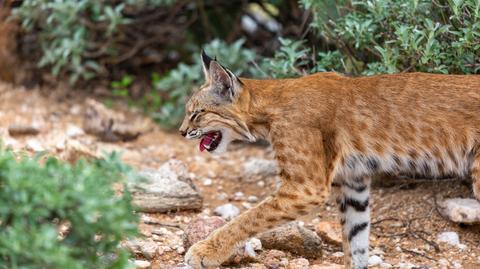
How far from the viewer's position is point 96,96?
10719 mm

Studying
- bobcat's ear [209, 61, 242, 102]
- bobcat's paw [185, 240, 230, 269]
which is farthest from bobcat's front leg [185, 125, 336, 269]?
bobcat's ear [209, 61, 242, 102]

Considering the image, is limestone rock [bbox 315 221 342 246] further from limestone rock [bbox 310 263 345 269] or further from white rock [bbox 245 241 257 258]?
white rock [bbox 245 241 257 258]

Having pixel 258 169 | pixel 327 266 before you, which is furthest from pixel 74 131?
pixel 327 266

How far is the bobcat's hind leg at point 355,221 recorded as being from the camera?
236 inches

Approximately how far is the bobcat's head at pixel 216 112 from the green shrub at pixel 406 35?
1499 millimetres

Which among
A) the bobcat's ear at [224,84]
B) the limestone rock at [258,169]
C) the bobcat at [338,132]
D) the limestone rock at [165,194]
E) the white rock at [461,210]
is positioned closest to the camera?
the bobcat at [338,132]

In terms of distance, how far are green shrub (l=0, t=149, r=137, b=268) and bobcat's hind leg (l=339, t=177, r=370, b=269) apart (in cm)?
245

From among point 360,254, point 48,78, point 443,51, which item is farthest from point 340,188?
point 48,78

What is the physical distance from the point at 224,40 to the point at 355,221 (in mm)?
4991

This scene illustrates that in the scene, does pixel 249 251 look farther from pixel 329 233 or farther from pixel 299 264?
pixel 329 233

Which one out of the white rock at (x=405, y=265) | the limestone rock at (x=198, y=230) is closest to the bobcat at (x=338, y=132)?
the white rock at (x=405, y=265)

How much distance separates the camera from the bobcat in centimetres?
549

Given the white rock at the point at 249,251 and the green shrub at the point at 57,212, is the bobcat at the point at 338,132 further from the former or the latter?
the green shrub at the point at 57,212

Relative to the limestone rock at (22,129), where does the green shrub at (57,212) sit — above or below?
above
